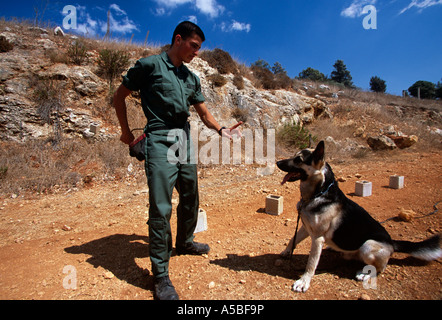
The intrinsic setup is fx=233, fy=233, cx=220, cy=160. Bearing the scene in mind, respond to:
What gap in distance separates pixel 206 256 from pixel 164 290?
0.83 metres

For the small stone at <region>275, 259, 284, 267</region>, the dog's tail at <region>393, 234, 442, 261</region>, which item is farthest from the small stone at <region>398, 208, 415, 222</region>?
the small stone at <region>275, 259, 284, 267</region>

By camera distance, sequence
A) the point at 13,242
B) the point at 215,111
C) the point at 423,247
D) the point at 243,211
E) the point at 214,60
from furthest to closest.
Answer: the point at 214,60
the point at 215,111
the point at 243,211
the point at 13,242
the point at 423,247

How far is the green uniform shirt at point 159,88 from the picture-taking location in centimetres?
223

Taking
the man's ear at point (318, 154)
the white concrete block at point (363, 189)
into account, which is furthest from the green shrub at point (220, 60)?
the man's ear at point (318, 154)

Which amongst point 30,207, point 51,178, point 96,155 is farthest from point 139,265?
point 96,155

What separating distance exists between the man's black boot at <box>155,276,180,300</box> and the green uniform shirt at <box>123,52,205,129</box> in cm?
144

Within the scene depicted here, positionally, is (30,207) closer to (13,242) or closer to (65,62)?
(13,242)

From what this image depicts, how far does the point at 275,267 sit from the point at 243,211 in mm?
1766

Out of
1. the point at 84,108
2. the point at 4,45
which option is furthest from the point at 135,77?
the point at 4,45

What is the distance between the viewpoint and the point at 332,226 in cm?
226

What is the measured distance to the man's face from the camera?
2295mm

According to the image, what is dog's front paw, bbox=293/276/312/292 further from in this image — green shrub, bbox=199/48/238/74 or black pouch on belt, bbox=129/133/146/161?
green shrub, bbox=199/48/238/74

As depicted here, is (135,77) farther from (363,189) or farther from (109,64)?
(109,64)

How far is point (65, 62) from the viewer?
8742mm
